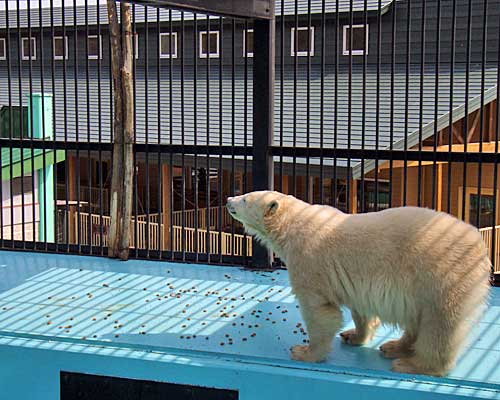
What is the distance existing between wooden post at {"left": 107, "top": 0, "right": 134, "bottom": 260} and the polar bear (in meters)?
2.87

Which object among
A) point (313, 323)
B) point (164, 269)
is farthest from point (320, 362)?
point (164, 269)

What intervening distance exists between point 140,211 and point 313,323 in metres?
15.3

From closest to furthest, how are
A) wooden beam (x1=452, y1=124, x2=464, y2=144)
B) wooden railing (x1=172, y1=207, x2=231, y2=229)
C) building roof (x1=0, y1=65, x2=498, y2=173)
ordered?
building roof (x1=0, y1=65, x2=498, y2=173) → wooden beam (x1=452, y1=124, x2=464, y2=144) → wooden railing (x1=172, y1=207, x2=231, y2=229)

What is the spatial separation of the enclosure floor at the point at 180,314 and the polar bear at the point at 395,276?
233 millimetres

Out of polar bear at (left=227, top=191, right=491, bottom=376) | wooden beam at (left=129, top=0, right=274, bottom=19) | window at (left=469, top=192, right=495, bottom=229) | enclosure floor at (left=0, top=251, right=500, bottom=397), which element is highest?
wooden beam at (left=129, top=0, right=274, bottom=19)

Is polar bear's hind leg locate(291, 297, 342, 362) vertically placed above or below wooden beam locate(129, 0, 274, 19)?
below

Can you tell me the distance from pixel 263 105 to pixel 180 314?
2198mm

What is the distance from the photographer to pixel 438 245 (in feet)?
13.0

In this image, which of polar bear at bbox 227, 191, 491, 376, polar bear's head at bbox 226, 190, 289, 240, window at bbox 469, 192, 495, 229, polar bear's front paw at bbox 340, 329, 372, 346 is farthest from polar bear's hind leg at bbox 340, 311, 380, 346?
window at bbox 469, 192, 495, 229

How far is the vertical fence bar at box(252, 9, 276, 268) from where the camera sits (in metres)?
6.38

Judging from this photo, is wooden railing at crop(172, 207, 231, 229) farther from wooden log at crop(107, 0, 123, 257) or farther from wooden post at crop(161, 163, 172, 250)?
wooden log at crop(107, 0, 123, 257)

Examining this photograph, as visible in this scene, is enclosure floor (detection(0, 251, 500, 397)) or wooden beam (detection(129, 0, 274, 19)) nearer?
enclosure floor (detection(0, 251, 500, 397))

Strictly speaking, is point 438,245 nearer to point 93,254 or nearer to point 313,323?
point 313,323

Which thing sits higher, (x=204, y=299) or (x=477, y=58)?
(x=477, y=58)
